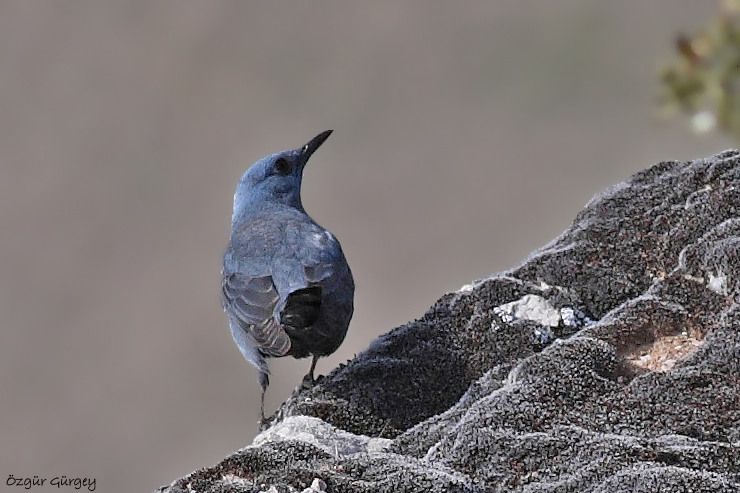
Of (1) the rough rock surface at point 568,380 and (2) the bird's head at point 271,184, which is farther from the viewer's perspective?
(2) the bird's head at point 271,184

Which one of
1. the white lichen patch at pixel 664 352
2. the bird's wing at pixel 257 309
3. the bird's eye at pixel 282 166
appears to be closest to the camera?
the white lichen patch at pixel 664 352

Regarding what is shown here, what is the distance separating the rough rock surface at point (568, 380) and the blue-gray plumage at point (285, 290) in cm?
40

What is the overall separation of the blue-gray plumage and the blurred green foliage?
211 cm

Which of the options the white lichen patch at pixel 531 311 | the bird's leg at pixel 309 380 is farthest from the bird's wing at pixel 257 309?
the white lichen patch at pixel 531 311

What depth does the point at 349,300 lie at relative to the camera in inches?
273

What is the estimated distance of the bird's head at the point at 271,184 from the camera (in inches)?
327

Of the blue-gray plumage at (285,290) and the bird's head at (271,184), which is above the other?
the bird's head at (271,184)

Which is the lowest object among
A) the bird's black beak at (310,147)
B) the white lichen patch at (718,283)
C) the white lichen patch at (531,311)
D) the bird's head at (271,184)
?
the white lichen patch at (718,283)

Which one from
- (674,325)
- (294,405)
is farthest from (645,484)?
(294,405)

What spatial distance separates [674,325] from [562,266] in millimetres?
1151

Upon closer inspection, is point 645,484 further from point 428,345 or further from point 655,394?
point 428,345

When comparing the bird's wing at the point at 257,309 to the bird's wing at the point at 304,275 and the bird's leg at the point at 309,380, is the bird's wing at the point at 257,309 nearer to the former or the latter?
the bird's wing at the point at 304,275

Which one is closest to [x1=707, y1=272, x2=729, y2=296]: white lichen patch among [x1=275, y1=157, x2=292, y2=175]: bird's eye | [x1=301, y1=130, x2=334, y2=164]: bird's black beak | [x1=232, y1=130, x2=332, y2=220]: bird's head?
[x1=232, y1=130, x2=332, y2=220]: bird's head

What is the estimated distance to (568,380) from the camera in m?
5.07
